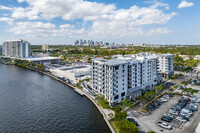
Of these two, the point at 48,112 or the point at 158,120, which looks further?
the point at 48,112

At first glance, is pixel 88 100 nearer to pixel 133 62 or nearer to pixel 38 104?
pixel 38 104

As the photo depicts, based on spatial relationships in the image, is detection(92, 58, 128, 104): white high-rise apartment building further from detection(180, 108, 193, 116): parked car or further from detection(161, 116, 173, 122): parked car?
detection(180, 108, 193, 116): parked car

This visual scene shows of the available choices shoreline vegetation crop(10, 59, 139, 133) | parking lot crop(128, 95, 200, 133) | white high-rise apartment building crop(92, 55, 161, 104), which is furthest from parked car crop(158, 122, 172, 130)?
white high-rise apartment building crop(92, 55, 161, 104)

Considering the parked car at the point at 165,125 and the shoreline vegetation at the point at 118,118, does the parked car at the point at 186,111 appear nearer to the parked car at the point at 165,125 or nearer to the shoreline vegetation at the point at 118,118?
the parked car at the point at 165,125

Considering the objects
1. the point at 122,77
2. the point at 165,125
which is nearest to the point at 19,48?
the point at 122,77

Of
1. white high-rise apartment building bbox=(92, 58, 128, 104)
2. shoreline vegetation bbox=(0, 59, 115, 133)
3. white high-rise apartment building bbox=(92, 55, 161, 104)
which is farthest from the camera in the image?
white high-rise apartment building bbox=(92, 55, 161, 104)

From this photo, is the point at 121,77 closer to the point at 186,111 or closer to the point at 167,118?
the point at 167,118
